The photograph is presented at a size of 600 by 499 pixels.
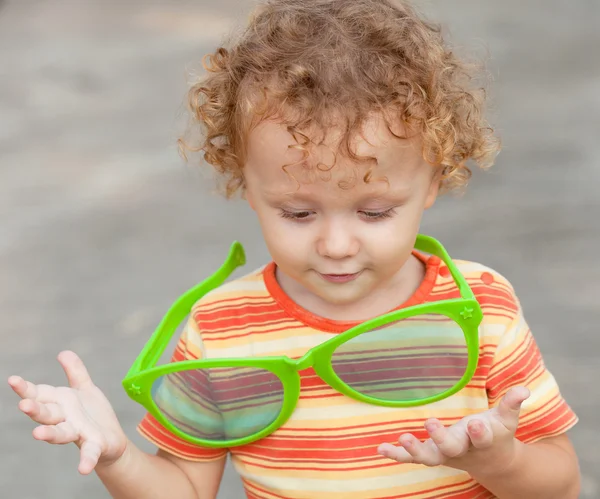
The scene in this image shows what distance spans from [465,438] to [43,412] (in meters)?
0.54

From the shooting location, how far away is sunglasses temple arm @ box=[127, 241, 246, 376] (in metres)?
1.74

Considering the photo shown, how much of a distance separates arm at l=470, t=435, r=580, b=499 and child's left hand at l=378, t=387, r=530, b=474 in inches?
4.3

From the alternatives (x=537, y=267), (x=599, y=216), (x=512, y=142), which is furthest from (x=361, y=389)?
(x=512, y=142)

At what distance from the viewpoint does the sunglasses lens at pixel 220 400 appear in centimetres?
164

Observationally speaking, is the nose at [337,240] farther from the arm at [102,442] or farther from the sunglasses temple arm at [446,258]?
the arm at [102,442]

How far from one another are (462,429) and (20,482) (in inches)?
61.8

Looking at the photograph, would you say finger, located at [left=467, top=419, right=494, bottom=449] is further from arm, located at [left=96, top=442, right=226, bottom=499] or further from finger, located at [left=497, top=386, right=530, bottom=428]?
arm, located at [left=96, top=442, right=226, bottom=499]

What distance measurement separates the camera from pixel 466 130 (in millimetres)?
1756

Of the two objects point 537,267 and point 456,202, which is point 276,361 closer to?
point 537,267

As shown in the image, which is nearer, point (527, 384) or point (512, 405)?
point (512, 405)

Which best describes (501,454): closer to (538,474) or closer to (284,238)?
(538,474)

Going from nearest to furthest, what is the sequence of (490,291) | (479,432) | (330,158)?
(479,432) < (330,158) < (490,291)

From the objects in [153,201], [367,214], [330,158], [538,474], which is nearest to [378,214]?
[367,214]

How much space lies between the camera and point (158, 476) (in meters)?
1.70
